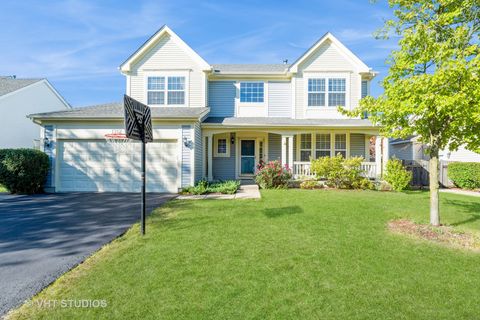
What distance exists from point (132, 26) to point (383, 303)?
48.9ft

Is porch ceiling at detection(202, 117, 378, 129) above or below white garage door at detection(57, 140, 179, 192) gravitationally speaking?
above

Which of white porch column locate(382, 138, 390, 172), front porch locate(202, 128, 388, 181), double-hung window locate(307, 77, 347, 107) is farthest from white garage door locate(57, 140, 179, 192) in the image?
white porch column locate(382, 138, 390, 172)

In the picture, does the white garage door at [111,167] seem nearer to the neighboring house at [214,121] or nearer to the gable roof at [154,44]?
the neighboring house at [214,121]

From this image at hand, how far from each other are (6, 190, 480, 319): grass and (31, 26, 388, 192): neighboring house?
606 centimetres

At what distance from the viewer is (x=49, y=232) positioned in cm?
589

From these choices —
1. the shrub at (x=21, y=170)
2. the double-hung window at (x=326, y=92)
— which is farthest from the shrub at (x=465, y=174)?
the shrub at (x=21, y=170)

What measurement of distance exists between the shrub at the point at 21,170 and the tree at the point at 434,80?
12492 millimetres

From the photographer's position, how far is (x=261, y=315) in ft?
9.11

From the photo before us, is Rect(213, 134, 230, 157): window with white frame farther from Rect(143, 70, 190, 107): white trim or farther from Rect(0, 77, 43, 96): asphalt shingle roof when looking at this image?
Rect(0, 77, 43, 96): asphalt shingle roof

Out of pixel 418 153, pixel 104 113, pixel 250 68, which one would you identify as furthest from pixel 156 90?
pixel 418 153

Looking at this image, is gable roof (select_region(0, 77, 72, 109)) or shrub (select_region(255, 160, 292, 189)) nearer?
A: shrub (select_region(255, 160, 292, 189))

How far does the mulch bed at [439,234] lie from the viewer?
516 cm

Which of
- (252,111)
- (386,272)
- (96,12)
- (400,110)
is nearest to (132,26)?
(96,12)

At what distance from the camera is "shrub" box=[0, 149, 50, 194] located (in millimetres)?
10859
